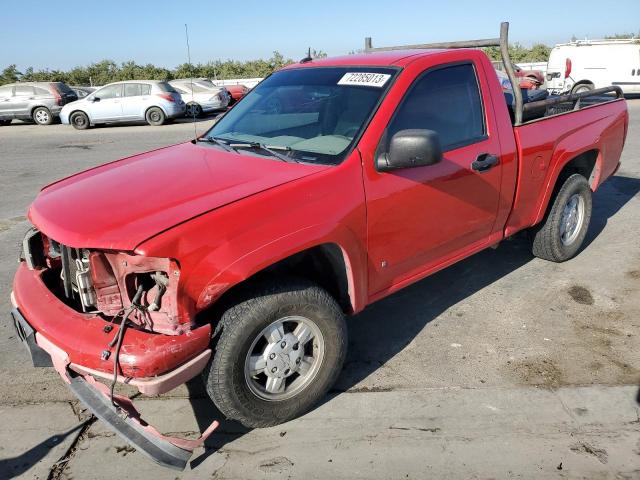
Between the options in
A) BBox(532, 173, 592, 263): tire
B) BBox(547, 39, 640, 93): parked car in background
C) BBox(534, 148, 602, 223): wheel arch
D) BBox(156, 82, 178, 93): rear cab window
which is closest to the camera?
BBox(534, 148, 602, 223): wheel arch

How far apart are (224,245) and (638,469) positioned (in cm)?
223

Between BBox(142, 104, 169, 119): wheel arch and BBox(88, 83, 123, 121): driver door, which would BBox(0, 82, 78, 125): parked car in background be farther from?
BBox(142, 104, 169, 119): wheel arch

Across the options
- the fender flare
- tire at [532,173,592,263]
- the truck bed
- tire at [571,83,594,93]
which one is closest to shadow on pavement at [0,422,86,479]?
the fender flare

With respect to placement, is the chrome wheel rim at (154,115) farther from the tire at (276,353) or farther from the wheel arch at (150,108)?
the tire at (276,353)

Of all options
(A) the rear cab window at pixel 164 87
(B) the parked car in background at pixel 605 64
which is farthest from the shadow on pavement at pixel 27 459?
(B) the parked car in background at pixel 605 64

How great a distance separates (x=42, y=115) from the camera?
19750 millimetres

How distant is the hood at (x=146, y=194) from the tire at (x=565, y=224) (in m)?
2.72

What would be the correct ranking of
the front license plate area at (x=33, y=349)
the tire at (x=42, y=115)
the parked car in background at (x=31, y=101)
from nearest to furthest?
the front license plate area at (x=33, y=349) < the parked car in background at (x=31, y=101) < the tire at (x=42, y=115)

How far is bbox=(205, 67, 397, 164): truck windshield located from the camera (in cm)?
320

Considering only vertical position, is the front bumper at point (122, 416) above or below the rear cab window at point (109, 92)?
below

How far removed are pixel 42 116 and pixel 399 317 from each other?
19.7 metres

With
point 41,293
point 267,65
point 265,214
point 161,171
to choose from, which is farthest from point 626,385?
point 267,65

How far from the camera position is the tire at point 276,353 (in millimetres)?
2604

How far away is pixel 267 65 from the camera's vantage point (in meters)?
42.2
